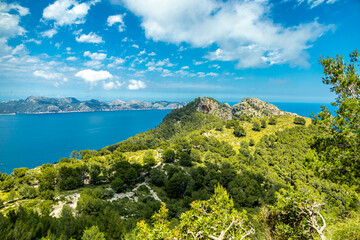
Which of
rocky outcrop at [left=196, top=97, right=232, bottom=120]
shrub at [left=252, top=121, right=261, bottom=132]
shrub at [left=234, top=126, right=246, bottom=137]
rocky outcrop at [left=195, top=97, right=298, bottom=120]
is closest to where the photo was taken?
shrub at [left=234, top=126, right=246, bottom=137]

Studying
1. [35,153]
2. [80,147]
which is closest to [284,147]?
[80,147]

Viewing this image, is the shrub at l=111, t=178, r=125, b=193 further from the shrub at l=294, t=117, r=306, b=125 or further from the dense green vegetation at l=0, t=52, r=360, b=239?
the shrub at l=294, t=117, r=306, b=125

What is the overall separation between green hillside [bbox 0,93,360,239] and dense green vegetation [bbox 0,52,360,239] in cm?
10

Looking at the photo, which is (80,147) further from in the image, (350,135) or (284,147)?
(350,135)

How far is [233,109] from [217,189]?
174m

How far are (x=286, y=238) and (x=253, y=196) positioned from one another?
107 feet

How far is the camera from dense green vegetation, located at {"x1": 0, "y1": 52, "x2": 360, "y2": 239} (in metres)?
7.92

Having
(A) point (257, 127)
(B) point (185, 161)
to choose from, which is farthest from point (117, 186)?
(A) point (257, 127)

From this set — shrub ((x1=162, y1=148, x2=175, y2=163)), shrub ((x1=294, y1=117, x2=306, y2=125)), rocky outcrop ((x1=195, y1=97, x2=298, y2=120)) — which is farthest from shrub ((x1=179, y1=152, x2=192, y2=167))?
rocky outcrop ((x1=195, y1=97, x2=298, y2=120))

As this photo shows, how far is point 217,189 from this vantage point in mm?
18125

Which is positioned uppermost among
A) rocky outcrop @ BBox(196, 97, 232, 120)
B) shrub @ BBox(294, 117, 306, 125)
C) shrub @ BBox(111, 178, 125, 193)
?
rocky outcrop @ BBox(196, 97, 232, 120)

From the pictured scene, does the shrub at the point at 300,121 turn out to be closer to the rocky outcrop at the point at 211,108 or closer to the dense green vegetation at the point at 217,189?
the dense green vegetation at the point at 217,189

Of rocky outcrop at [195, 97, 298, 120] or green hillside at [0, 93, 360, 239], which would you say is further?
rocky outcrop at [195, 97, 298, 120]

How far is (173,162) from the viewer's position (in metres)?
55.0
